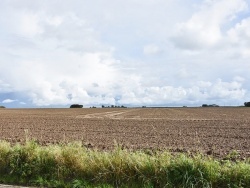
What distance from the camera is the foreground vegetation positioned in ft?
28.6

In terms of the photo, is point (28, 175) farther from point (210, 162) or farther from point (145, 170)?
point (210, 162)

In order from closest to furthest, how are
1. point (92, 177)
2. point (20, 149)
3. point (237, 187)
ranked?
point (237, 187)
point (92, 177)
point (20, 149)

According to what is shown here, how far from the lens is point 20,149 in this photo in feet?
36.0

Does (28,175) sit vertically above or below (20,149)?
below

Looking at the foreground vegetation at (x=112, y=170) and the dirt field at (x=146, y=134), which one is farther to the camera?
the dirt field at (x=146, y=134)

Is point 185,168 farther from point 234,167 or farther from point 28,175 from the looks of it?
point 28,175

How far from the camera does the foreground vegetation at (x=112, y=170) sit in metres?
8.72

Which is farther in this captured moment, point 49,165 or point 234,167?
point 49,165

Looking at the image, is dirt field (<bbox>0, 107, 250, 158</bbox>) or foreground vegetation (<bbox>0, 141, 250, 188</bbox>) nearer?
foreground vegetation (<bbox>0, 141, 250, 188</bbox>)

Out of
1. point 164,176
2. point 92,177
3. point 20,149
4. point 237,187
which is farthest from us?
point 20,149

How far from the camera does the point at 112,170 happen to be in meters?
9.36

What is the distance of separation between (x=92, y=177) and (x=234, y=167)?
12.2 ft

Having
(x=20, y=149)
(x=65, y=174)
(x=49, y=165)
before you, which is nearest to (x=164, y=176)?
(x=65, y=174)

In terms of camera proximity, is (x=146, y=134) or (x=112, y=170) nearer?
(x=112, y=170)
